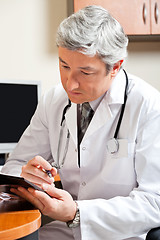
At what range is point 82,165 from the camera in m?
1.37

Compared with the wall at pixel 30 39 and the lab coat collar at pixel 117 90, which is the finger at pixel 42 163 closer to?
the lab coat collar at pixel 117 90

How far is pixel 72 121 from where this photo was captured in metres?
1.42

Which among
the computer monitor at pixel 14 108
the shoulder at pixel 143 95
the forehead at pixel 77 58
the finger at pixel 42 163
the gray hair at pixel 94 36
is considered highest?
the gray hair at pixel 94 36

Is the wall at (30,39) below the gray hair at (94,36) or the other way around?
below

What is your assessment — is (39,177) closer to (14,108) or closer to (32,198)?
(32,198)

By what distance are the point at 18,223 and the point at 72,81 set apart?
48 cm

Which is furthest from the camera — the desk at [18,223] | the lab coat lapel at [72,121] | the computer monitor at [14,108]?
the computer monitor at [14,108]

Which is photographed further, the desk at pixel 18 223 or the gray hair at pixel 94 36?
the gray hair at pixel 94 36

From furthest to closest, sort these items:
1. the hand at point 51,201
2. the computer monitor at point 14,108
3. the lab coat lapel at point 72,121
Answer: the computer monitor at point 14,108, the lab coat lapel at point 72,121, the hand at point 51,201

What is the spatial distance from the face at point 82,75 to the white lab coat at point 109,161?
0.43ft

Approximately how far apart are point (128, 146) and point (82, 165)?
0.19 metres

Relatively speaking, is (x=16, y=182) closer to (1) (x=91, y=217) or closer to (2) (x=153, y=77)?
(1) (x=91, y=217)

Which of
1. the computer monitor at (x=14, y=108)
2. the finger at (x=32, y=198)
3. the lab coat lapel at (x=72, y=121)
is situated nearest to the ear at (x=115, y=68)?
the lab coat lapel at (x=72, y=121)

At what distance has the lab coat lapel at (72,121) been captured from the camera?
140 centimetres
